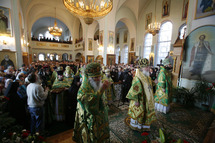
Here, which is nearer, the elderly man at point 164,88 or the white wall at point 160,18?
the elderly man at point 164,88

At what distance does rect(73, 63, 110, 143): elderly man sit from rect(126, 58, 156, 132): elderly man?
49.1 inches

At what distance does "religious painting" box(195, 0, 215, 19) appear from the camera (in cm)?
450

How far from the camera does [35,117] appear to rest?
2.49 m

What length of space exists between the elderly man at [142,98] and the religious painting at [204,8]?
4.59 meters

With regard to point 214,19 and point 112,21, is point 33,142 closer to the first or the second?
point 214,19

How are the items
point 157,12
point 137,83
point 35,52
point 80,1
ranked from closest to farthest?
point 137,83 → point 80,1 → point 157,12 → point 35,52

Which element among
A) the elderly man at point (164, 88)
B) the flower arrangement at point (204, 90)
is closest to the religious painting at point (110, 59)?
the elderly man at point (164, 88)

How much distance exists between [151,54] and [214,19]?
32.9 ft

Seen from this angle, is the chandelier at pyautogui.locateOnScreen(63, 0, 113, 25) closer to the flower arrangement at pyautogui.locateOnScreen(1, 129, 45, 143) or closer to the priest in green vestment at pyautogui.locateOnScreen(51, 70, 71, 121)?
the priest in green vestment at pyautogui.locateOnScreen(51, 70, 71, 121)

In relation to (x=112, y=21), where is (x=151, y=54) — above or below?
below

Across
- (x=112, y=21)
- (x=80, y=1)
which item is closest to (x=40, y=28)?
(x=112, y=21)

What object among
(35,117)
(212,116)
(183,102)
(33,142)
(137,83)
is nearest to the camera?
(33,142)

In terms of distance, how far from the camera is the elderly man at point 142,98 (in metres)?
2.75

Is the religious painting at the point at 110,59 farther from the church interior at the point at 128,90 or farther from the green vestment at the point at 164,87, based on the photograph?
the green vestment at the point at 164,87
